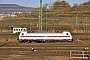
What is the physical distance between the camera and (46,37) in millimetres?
33562

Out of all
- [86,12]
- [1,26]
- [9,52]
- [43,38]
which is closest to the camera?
[9,52]

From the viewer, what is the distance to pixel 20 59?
1934cm

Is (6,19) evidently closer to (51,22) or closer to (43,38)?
(51,22)

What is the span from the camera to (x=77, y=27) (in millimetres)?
48125

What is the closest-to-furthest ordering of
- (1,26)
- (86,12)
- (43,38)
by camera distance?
(43,38) < (1,26) < (86,12)

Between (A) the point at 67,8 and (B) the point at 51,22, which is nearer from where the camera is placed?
(B) the point at 51,22

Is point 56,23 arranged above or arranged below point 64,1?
below

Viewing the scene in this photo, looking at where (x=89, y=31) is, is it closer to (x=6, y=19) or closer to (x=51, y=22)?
(x=51, y=22)

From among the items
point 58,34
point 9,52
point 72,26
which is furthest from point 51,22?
point 9,52

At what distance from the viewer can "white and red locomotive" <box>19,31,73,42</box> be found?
33.4 metres

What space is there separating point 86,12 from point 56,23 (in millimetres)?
8718

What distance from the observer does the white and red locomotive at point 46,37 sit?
33438mm

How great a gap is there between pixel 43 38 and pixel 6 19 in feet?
76.0

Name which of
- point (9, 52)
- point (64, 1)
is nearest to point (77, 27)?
point (64, 1)
